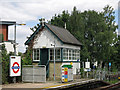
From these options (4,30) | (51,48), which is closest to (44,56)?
(51,48)

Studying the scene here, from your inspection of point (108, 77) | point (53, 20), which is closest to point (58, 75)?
point (108, 77)

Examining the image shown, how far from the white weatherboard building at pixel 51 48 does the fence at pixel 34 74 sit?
13.1 ft

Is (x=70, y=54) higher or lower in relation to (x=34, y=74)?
higher

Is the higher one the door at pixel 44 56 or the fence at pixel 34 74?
the door at pixel 44 56

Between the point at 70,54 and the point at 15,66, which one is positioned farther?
the point at 70,54

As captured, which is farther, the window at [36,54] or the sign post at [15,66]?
the window at [36,54]

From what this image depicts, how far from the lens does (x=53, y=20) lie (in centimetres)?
4344

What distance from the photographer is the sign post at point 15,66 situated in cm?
1844

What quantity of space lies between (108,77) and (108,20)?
16.9 metres

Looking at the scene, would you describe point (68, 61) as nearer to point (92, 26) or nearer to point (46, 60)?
point (46, 60)

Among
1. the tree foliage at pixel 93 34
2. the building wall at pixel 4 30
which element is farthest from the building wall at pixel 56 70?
the building wall at pixel 4 30

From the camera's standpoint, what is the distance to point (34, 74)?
1991cm

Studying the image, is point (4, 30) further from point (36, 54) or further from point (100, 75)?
point (100, 75)

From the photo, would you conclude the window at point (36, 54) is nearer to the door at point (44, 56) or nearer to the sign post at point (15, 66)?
the door at point (44, 56)
